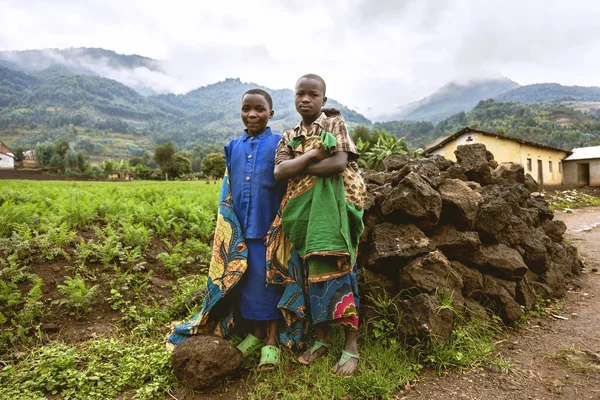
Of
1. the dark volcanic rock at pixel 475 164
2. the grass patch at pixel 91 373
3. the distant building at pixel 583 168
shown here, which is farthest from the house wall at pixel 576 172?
the grass patch at pixel 91 373

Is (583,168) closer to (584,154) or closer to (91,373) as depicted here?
(584,154)

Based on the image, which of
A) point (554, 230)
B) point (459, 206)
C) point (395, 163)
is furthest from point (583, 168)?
point (459, 206)

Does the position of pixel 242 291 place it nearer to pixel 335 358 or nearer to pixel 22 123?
pixel 335 358

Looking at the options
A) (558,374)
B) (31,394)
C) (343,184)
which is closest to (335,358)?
(343,184)

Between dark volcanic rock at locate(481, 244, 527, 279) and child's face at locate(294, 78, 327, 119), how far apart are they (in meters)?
2.31

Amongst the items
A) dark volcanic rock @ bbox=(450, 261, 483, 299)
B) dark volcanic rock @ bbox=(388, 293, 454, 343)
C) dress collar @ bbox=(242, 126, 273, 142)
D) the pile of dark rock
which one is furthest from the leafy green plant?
dark volcanic rock @ bbox=(450, 261, 483, 299)

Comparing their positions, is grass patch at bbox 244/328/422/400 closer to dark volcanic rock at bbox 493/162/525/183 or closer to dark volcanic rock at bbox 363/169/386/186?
dark volcanic rock at bbox 363/169/386/186

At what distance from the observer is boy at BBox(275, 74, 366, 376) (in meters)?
2.38

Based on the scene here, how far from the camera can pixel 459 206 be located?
139 inches

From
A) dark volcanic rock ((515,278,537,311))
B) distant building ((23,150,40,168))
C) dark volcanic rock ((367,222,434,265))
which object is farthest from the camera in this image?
distant building ((23,150,40,168))

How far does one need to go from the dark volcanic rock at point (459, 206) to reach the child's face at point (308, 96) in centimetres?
181

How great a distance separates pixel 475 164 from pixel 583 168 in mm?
24833

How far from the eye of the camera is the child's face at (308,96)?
248cm

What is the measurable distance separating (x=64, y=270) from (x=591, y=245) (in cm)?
836
